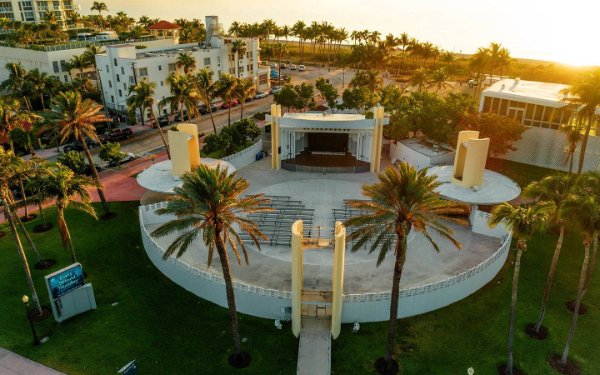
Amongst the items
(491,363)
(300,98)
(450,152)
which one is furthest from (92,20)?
(491,363)

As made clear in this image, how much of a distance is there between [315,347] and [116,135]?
49075mm

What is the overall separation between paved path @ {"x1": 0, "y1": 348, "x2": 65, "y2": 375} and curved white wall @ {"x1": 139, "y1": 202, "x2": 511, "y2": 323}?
32.1 ft

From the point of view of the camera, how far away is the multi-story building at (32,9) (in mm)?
143250

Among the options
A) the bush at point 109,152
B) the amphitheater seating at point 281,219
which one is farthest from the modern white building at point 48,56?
the amphitheater seating at point 281,219

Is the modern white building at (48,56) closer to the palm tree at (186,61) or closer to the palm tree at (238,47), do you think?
the palm tree at (186,61)

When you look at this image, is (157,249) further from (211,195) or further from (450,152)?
(450,152)

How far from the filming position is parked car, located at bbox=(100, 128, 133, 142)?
63594mm

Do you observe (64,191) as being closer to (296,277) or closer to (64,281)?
(64,281)

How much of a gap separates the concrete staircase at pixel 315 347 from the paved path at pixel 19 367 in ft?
47.1

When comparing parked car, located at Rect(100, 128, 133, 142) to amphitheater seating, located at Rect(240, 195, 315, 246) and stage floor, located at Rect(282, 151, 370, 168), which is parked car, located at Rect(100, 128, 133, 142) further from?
amphitheater seating, located at Rect(240, 195, 315, 246)

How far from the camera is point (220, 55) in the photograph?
8525 cm

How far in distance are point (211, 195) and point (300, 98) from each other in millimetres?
50279

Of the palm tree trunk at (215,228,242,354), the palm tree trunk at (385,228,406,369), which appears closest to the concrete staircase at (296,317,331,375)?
the palm tree trunk at (385,228,406,369)

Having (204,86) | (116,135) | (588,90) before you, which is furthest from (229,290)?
(116,135)
